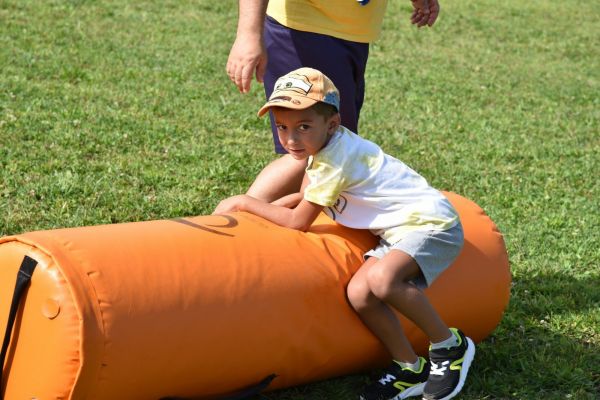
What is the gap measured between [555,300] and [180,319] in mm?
2269

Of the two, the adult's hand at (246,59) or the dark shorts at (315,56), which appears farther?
the dark shorts at (315,56)

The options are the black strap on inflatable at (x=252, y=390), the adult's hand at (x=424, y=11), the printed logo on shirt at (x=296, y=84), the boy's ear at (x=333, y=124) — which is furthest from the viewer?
the adult's hand at (x=424, y=11)

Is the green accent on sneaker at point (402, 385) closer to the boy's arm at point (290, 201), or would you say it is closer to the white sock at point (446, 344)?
the white sock at point (446, 344)

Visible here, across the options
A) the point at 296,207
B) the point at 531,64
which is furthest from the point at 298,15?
the point at 531,64

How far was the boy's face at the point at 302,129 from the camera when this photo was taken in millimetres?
3693

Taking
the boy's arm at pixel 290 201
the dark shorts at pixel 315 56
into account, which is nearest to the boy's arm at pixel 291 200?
the boy's arm at pixel 290 201

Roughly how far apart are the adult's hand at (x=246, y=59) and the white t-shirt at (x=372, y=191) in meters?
0.40

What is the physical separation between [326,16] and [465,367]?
162cm

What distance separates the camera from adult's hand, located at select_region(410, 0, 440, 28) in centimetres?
502

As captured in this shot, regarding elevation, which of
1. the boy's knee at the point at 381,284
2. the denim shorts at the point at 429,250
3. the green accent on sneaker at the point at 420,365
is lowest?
the green accent on sneaker at the point at 420,365

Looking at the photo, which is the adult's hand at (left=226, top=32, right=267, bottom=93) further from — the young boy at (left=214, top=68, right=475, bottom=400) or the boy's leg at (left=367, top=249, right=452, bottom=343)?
the boy's leg at (left=367, top=249, right=452, bottom=343)

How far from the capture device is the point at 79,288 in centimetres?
317

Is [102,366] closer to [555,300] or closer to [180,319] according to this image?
[180,319]

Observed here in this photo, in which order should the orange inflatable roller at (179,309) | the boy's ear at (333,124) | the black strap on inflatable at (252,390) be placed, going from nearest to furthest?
the orange inflatable roller at (179,309)
the black strap on inflatable at (252,390)
the boy's ear at (333,124)
